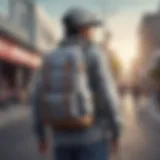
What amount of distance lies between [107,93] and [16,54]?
29.7 m

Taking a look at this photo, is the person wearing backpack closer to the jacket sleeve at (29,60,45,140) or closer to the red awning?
the jacket sleeve at (29,60,45,140)

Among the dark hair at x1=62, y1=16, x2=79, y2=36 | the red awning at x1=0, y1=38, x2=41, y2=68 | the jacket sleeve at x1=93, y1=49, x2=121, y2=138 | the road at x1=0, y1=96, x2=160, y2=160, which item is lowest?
the road at x1=0, y1=96, x2=160, y2=160

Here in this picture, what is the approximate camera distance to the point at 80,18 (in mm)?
3088

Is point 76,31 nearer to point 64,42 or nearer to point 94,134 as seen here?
point 64,42

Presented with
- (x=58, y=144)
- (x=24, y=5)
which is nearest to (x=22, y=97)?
(x=24, y=5)

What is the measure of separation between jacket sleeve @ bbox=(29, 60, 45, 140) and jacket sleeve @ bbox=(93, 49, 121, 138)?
31cm

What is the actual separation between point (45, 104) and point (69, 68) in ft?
0.78

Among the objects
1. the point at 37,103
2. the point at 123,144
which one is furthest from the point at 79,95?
the point at 123,144

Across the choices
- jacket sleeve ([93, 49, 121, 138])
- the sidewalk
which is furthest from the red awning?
jacket sleeve ([93, 49, 121, 138])

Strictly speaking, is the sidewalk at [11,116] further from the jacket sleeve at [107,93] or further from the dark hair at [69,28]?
the jacket sleeve at [107,93]

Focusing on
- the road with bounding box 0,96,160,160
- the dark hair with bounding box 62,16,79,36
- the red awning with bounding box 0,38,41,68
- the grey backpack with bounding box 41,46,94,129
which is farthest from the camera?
the red awning with bounding box 0,38,41,68

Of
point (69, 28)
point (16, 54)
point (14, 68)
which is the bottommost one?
point (14, 68)

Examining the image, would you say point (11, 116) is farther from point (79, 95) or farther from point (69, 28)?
point (79, 95)

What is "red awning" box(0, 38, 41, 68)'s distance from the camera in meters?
27.8
